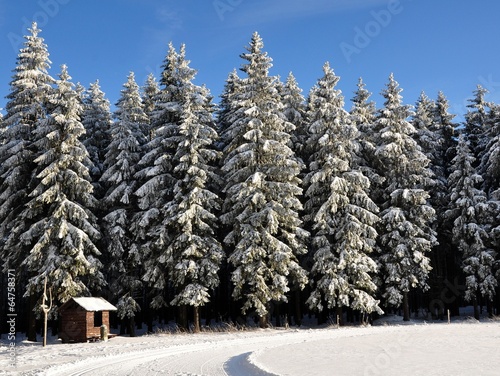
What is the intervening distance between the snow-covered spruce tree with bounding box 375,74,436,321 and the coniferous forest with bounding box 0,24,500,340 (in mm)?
113

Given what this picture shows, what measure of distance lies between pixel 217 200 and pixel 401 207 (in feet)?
47.6

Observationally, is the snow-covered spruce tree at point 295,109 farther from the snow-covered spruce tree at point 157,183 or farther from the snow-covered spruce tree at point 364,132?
the snow-covered spruce tree at point 157,183

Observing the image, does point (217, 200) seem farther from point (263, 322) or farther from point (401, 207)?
point (401, 207)

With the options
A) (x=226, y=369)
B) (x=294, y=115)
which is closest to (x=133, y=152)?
(x=294, y=115)

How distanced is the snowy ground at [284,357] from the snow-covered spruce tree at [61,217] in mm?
7136

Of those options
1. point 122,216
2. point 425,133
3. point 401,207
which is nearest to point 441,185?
point 425,133

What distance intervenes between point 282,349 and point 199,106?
1939cm

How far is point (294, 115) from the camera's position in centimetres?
3897

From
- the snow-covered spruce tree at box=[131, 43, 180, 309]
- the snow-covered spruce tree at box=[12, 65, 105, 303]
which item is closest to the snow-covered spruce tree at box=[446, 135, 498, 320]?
the snow-covered spruce tree at box=[131, 43, 180, 309]

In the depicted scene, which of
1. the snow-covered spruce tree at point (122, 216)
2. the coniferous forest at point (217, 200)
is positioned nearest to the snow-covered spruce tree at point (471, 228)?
the coniferous forest at point (217, 200)

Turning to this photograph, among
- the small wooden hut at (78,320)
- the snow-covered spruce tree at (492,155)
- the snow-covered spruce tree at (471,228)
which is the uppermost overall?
the snow-covered spruce tree at (492,155)

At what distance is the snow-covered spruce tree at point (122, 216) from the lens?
102 feet

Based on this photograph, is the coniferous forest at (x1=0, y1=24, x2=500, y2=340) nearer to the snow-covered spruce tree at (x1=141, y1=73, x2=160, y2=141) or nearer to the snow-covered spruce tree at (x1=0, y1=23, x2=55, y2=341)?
the snow-covered spruce tree at (x1=0, y1=23, x2=55, y2=341)

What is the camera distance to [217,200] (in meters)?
33.0
